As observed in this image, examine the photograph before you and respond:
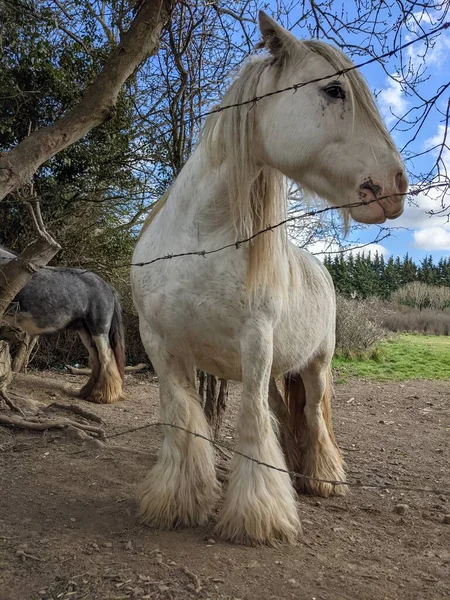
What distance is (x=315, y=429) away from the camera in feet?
11.4

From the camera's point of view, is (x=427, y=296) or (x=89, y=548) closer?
(x=89, y=548)

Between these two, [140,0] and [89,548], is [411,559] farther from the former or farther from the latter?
[140,0]

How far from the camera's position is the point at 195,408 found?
254cm

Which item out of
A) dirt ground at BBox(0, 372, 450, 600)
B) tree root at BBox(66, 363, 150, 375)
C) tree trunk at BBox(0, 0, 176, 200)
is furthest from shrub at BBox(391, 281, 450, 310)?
tree trunk at BBox(0, 0, 176, 200)

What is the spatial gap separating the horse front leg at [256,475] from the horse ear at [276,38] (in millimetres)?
1158

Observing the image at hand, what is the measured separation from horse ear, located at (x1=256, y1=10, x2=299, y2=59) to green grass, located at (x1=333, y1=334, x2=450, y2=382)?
8.15m

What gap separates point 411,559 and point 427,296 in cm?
2963

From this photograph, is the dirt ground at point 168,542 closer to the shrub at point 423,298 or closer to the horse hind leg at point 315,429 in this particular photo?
the horse hind leg at point 315,429

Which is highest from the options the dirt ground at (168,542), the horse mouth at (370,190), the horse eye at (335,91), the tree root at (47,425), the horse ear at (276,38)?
the horse ear at (276,38)

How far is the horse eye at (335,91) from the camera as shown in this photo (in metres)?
1.96

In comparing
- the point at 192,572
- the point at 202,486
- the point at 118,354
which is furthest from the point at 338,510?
the point at 118,354

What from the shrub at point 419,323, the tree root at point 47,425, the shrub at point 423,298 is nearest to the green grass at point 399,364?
the tree root at point 47,425

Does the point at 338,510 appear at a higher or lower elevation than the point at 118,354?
lower

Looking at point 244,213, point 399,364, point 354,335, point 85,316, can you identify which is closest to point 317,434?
point 244,213
